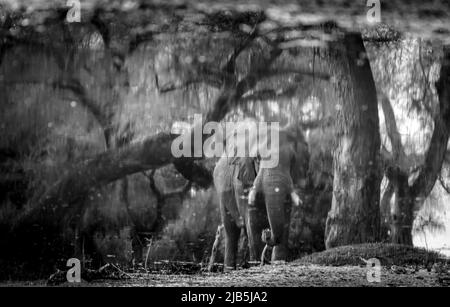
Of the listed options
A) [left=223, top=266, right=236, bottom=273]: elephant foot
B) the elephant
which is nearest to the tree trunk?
the elephant

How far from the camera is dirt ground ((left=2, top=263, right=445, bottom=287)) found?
19.5ft

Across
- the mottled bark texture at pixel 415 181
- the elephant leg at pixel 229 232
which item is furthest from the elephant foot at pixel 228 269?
the mottled bark texture at pixel 415 181

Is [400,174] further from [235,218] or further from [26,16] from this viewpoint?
[26,16]

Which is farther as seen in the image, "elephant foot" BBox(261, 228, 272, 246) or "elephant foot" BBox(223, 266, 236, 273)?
"elephant foot" BBox(261, 228, 272, 246)

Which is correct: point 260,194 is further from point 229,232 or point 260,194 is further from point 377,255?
point 377,255

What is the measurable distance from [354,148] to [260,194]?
3.20 ft

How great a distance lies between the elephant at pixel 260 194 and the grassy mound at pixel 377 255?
373 mm

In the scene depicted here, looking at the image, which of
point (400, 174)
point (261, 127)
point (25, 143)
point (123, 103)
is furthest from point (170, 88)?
point (400, 174)

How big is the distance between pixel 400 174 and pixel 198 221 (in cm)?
191

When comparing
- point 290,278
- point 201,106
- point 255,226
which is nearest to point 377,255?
point 290,278

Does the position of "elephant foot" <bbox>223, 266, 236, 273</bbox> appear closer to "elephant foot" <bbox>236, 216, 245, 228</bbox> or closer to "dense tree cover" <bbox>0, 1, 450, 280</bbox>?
"elephant foot" <bbox>236, 216, 245, 228</bbox>

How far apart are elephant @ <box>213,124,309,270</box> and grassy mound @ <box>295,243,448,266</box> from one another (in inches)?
14.7

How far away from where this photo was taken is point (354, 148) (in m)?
6.49

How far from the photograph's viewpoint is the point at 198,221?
650cm
